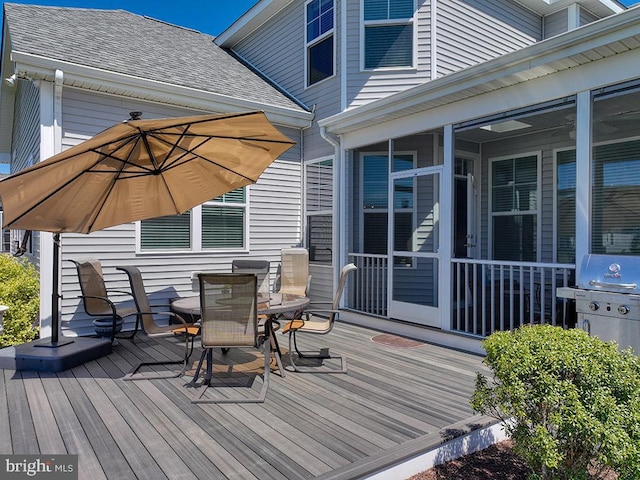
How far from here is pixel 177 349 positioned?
5.17 meters

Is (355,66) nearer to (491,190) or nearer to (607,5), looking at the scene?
(491,190)

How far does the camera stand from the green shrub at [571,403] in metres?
1.87

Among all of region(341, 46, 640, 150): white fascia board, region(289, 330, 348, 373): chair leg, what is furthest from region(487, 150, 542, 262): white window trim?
region(289, 330, 348, 373): chair leg

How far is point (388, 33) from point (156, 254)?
5.29 metres

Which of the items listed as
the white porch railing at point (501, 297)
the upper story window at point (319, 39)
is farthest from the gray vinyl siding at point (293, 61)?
the white porch railing at point (501, 297)

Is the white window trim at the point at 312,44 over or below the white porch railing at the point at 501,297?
over

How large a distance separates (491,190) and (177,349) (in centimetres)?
582

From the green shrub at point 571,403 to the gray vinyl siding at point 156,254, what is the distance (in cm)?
525

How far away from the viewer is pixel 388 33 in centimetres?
715

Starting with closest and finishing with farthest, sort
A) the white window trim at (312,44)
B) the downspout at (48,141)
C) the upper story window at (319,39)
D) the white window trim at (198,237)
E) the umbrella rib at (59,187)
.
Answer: the umbrella rib at (59,187) → the downspout at (48,141) → the white window trim at (198,237) → the white window trim at (312,44) → the upper story window at (319,39)

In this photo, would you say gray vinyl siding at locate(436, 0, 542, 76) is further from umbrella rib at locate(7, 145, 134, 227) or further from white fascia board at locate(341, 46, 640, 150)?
umbrella rib at locate(7, 145, 134, 227)

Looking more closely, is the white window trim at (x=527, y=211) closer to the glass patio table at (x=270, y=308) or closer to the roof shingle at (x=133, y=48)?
the roof shingle at (x=133, y=48)

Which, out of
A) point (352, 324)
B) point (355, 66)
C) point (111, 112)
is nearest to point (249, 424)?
point (352, 324)

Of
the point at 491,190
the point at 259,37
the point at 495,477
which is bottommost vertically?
the point at 495,477
